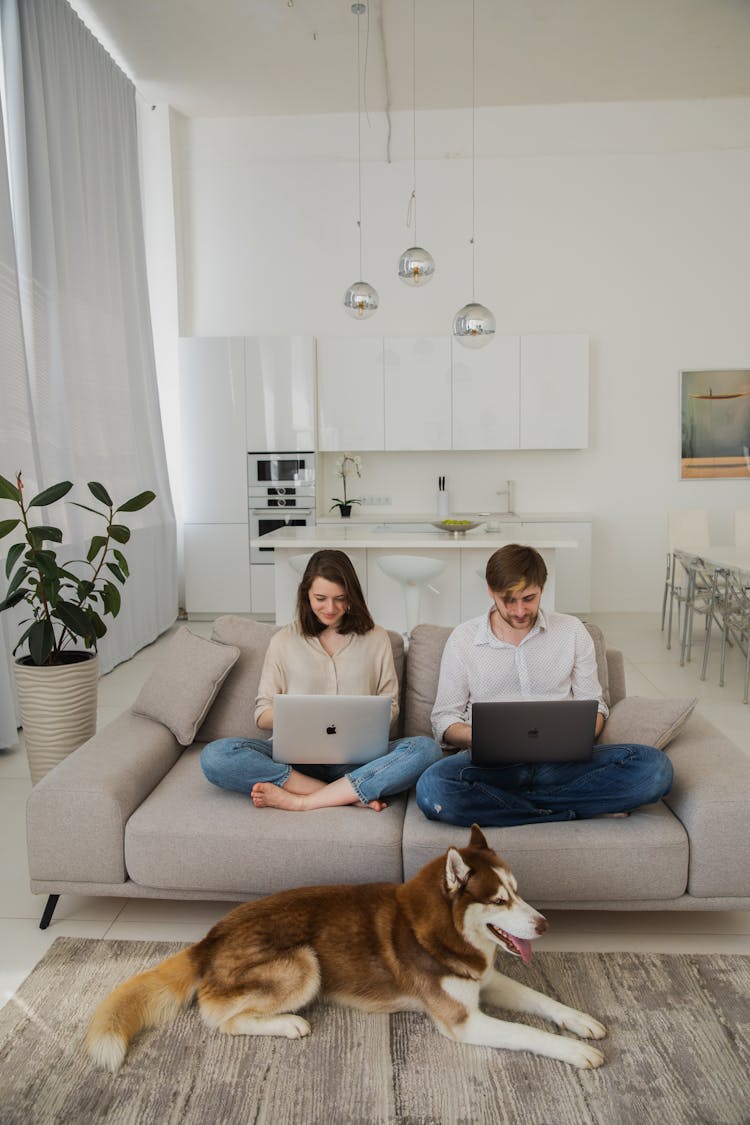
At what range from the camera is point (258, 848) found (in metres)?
2.25

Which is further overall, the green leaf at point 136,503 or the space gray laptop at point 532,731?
the green leaf at point 136,503

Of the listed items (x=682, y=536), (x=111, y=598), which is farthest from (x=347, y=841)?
(x=682, y=536)

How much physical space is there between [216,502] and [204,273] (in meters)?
1.93

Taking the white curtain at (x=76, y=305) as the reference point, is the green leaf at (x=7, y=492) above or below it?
below

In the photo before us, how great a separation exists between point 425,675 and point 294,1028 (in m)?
1.24

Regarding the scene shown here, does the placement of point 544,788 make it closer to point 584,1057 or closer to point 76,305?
point 584,1057

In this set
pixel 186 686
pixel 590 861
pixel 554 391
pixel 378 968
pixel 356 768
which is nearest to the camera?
pixel 378 968

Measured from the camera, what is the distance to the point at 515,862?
2195mm

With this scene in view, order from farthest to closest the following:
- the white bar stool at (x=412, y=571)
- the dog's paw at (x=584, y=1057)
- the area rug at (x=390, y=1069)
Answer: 1. the white bar stool at (x=412, y=571)
2. the dog's paw at (x=584, y=1057)
3. the area rug at (x=390, y=1069)

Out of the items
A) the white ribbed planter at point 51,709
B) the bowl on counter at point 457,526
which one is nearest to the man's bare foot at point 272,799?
the white ribbed planter at point 51,709

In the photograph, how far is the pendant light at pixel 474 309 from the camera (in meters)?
4.54

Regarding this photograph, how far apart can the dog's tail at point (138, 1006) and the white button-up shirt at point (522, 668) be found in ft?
3.42

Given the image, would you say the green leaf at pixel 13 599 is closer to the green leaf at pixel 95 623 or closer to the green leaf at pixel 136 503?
the green leaf at pixel 95 623

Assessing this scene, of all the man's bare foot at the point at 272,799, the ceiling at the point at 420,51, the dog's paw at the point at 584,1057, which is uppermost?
the ceiling at the point at 420,51
